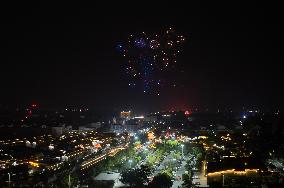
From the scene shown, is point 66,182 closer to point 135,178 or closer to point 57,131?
point 135,178

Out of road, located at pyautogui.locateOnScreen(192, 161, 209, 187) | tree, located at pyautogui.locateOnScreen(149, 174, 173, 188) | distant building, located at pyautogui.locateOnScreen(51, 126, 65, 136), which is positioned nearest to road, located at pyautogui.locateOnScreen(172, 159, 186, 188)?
road, located at pyautogui.locateOnScreen(192, 161, 209, 187)

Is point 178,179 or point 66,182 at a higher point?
point 66,182

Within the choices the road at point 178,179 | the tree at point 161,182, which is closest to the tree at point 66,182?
the tree at point 161,182

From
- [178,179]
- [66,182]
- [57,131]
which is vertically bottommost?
[178,179]

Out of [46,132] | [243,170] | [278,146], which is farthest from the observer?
[46,132]

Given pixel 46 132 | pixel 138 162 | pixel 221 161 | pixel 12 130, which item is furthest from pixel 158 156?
pixel 12 130

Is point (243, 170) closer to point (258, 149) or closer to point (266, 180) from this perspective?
point (266, 180)

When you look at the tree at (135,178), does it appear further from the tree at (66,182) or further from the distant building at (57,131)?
the distant building at (57,131)

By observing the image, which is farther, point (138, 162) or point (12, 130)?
point (12, 130)

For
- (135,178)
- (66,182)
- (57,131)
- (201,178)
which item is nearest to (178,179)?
(201,178)

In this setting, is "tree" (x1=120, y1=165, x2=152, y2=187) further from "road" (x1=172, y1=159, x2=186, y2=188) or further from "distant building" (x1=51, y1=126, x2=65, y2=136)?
"distant building" (x1=51, y1=126, x2=65, y2=136)

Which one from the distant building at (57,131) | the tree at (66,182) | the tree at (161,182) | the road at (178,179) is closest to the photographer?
the tree at (161,182)
